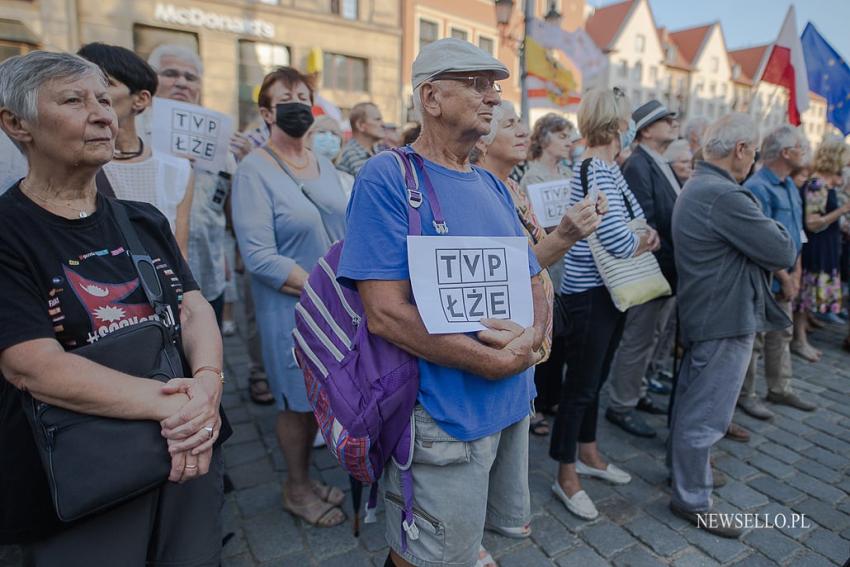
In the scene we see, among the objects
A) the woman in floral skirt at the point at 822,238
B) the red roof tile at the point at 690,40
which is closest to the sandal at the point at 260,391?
the woman in floral skirt at the point at 822,238

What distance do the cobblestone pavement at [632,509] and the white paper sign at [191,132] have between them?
76.1 inches

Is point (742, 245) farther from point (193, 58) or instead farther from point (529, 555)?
point (193, 58)

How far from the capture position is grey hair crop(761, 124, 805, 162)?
A: 3664 mm

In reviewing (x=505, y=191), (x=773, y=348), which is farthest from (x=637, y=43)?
(x=505, y=191)

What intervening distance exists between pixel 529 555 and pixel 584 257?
62.3 inches

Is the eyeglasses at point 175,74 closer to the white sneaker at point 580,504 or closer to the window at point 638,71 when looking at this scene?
the white sneaker at point 580,504

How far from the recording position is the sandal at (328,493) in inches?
114

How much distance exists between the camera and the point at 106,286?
142 centimetres

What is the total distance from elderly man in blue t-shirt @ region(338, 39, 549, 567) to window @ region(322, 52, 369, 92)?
71.2 feet

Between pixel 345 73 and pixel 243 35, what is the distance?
14.3 feet

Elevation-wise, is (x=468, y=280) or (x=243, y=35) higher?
(x=243, y=35)

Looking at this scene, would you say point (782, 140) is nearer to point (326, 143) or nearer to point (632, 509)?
point (632, 509)

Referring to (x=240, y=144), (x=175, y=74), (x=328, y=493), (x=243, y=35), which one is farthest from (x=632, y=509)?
(x=243, y=35)

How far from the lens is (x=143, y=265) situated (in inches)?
59.6
